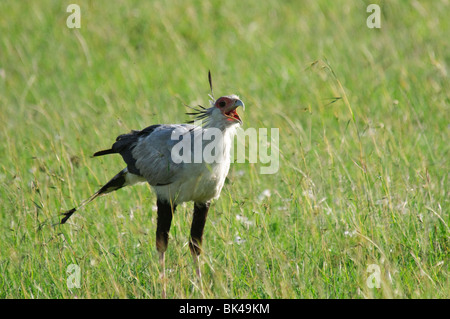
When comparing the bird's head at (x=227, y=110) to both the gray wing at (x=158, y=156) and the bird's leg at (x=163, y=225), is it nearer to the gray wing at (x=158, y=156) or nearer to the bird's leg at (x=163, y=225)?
the gray wing at (x=158, y=156)

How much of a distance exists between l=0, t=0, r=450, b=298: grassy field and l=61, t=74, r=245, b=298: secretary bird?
0.16 m

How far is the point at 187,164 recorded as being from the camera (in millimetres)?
4648

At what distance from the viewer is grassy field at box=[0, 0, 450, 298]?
450 cm

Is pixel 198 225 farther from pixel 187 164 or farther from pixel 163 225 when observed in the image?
pixel 187 164

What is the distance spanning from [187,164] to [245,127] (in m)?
2.33

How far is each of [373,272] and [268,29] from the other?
665 centimetres

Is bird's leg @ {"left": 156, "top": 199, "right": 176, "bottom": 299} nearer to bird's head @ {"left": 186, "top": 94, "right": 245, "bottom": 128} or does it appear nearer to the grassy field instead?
the grassy field


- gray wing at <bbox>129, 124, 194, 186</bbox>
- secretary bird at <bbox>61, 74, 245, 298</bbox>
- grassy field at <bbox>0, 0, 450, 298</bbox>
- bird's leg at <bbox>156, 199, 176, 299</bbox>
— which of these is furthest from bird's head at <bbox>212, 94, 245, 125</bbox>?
bird's leg at <bbox>156, 199, 176, 299</bbox>

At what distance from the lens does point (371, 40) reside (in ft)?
30.3

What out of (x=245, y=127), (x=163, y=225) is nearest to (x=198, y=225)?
(x=163, y=225)

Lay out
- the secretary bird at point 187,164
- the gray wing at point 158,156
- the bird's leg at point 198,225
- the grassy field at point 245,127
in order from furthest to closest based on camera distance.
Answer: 1. the bird's leg at point 198,225
2. the gray wing at point 158,156
3. the secretary bird at point 187,164
4. the grassy field at point 245,127

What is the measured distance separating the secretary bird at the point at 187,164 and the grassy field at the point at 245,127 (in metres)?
0.16

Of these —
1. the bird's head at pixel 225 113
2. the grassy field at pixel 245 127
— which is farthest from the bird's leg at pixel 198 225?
the bird's head at pixel 225 113

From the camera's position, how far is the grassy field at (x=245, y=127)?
Answer: 177 inches
